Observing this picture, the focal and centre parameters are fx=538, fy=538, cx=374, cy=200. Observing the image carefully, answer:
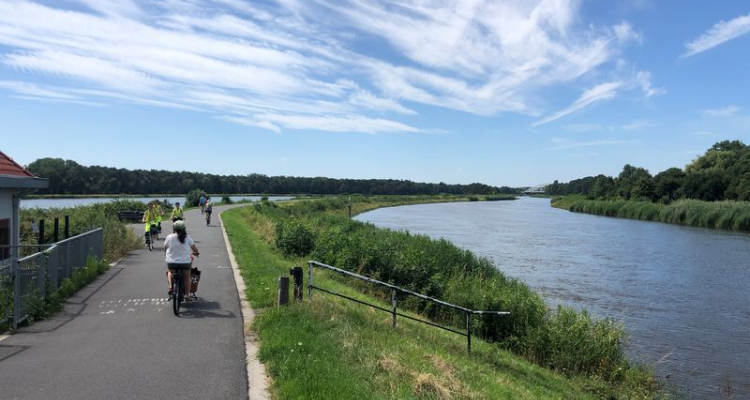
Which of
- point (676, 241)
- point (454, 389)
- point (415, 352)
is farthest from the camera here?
point (676, 241)

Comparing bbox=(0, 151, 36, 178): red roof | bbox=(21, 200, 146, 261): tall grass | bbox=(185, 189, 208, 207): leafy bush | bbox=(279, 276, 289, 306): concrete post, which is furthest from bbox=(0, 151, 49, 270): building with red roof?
bbox=(185, 189, 208, 207): leafy bush

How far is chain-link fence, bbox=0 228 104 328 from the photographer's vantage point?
7648mm

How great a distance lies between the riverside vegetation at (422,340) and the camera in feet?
19.4

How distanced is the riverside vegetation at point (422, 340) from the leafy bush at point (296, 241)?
36 mm

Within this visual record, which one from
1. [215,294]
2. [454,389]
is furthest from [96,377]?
[215,294]

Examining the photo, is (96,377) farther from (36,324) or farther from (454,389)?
(454,389)

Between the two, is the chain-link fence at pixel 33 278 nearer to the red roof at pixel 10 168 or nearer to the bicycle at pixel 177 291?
Result: the bicycle at pixel 177 291

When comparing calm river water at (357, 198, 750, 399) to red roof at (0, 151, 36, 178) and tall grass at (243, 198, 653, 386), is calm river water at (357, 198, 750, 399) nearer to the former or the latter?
tall grass at (243, 198, 653, 386)

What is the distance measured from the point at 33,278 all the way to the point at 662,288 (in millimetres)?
18829

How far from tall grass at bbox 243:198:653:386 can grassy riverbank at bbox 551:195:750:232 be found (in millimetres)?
38094

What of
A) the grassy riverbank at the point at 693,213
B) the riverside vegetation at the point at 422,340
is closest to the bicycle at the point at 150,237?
the riverside vegetation at the point at 422,340

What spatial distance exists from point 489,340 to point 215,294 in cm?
603

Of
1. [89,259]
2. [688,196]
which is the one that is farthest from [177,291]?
[688,196]

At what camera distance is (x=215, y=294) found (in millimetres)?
10289
